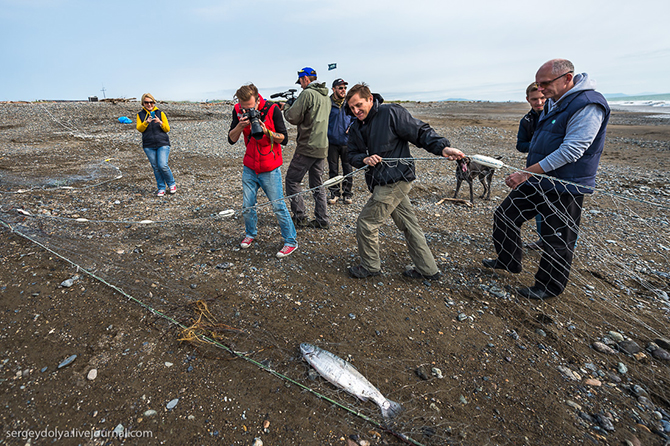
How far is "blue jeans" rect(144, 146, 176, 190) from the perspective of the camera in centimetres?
582

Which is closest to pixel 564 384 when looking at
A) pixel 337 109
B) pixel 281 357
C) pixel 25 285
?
pixel 281 357

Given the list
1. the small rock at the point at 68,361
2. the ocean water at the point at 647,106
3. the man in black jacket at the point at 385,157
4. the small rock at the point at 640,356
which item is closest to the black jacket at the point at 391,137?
the man in black jacket at the point at 385,157

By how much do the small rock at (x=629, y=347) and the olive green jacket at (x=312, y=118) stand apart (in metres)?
3.84

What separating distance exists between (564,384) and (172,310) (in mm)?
3398

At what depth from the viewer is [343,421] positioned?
77.7 inches

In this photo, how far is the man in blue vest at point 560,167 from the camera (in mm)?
2477

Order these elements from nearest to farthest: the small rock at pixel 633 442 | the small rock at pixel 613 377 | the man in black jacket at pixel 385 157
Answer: the small rock at pixel 633 442 < the small rock at pixel 613 377 < the man in black jacket at pixel 385 157

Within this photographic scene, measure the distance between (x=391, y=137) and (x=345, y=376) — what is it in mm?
2197

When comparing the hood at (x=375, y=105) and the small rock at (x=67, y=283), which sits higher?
the hood at (x=375, y=105)

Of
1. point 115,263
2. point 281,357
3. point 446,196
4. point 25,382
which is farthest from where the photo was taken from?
point 446,196

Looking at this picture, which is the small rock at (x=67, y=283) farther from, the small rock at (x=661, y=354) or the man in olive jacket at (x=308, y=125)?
the small rock at (x=661, y=354)

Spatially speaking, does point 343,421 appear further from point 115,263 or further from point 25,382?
point 115,263

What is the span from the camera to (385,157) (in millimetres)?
3105

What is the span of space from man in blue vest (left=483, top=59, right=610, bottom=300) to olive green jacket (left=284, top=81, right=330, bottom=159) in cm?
249
